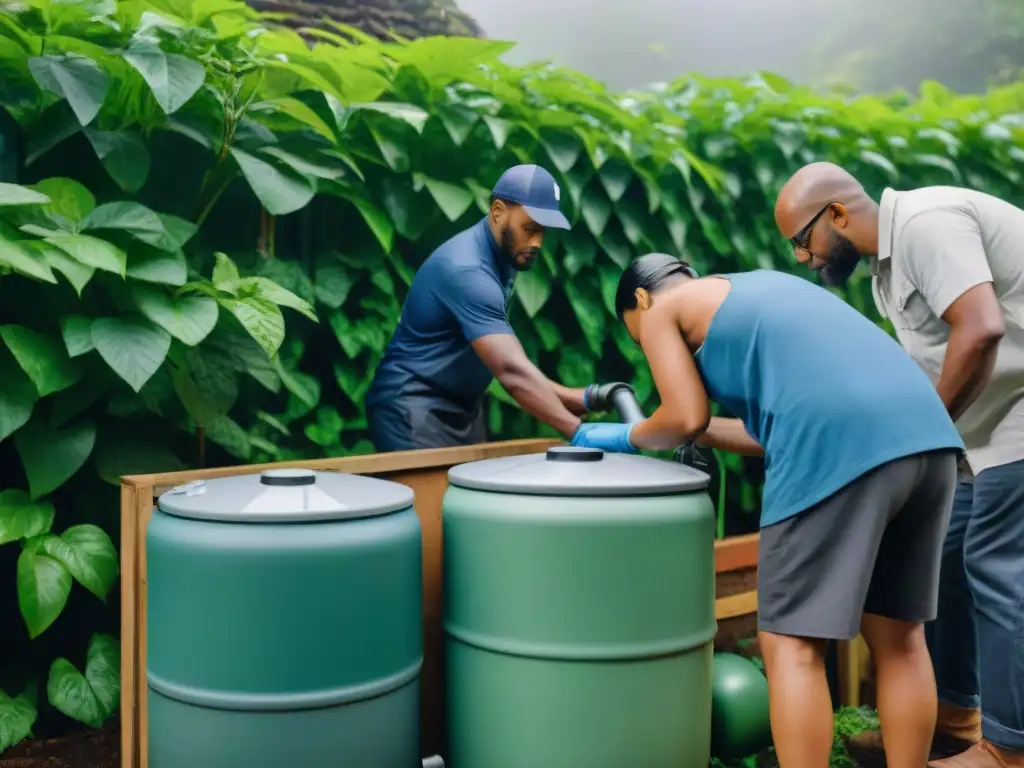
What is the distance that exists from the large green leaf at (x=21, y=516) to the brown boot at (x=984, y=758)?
2.41 m

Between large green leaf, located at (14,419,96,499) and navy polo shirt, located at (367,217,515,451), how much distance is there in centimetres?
89

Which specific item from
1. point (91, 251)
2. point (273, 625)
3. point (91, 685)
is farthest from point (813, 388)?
point (91, 685)

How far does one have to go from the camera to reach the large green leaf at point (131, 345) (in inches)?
88.7

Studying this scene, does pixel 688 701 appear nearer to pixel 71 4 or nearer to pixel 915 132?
pixel 71 4

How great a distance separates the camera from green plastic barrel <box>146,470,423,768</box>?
5.97 ft

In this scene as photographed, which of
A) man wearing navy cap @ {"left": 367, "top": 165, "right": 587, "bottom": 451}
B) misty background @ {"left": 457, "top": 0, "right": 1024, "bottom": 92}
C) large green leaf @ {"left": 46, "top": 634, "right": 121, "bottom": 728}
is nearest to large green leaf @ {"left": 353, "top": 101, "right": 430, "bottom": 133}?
man wearing navy cap @ {"left": 367, "top": 165, "right": 587, "bottom": 451}

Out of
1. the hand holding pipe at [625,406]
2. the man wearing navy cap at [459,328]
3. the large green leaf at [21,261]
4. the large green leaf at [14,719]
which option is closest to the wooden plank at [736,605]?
the hand holding pipe at [625,406]

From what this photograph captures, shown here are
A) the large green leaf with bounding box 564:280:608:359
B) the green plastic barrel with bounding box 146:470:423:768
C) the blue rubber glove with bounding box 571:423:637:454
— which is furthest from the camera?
the large green leaf with bounding box 564:280:608:359

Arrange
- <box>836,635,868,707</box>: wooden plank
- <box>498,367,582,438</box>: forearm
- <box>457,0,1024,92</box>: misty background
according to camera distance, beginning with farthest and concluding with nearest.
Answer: <box>457,0,1024,92</box>: misty background
<box>836,635,868,707</box>: wooden plank
<box>498,367,582,438</box>: forearm

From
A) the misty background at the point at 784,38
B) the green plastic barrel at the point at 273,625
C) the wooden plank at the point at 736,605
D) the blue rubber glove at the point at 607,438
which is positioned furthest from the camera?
the misty background at the point at 784,38

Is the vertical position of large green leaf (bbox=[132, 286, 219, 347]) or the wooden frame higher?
large green leaf (bbox=[132, 286, 219, 347])

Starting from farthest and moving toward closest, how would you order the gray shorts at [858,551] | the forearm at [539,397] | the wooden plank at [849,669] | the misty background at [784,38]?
the misty background at [784,38]
the wooden plank at [849,669]
the forearm at [539,397]
the gray shorts at [858,551]

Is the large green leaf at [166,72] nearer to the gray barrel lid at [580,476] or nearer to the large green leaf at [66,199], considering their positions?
the large green leaf at [66,199]

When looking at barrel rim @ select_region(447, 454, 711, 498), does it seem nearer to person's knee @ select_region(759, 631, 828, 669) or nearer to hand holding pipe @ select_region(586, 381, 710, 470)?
hand holding pipe @ select_region(586, 381, 710, 470)
